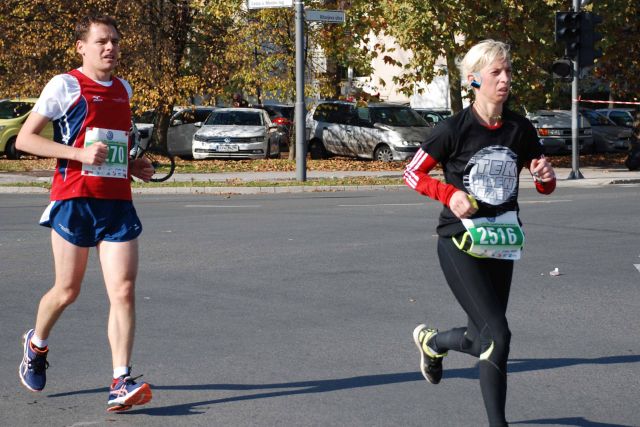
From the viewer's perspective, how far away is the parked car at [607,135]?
1494 inches

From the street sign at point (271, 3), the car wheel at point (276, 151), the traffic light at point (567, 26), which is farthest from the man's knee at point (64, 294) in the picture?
the car wheel at point (276, 151)

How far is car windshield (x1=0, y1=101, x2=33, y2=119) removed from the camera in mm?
33469

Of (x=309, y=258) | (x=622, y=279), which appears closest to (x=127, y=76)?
(x=309, y=258)

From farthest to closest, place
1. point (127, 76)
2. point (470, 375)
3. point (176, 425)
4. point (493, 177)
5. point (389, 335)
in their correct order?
point (127, 76) < point (389, 335) < point (470, 375) < point (176, 425) < point (493, 177)

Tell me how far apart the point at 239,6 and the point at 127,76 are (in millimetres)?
4426

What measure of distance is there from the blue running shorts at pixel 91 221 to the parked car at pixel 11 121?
26.4 meters

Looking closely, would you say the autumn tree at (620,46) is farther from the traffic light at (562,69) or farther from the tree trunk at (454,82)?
the traffic light at (562,69)

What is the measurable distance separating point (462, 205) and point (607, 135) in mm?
33928

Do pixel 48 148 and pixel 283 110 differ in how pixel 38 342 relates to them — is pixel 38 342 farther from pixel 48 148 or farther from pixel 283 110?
pixel 283 110

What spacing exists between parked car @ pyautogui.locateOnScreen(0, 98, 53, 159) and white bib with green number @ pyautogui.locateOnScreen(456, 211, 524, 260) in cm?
2747

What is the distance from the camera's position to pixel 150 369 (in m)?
6.90

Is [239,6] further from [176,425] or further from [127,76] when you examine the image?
[176,425]

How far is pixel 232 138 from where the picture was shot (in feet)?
106

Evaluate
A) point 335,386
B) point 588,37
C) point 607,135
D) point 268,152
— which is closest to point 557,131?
point 607,135
